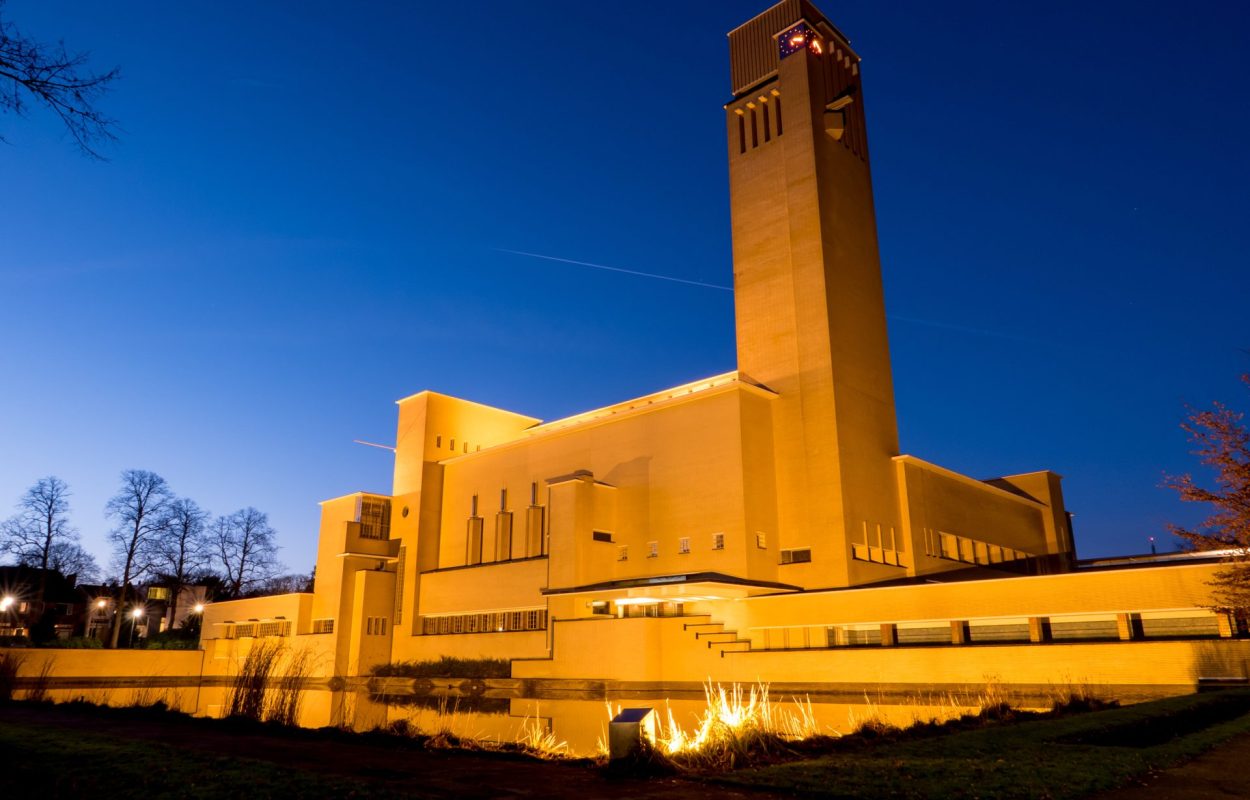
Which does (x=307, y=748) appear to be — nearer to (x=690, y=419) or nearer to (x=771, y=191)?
(x=690, y=419)

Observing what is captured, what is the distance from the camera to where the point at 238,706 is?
51.9ft

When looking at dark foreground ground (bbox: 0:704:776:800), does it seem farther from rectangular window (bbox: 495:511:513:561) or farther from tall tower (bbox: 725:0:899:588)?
rectangular window (bbox: 495:511:513:561)

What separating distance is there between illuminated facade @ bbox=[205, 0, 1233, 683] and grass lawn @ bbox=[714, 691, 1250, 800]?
15.0 m

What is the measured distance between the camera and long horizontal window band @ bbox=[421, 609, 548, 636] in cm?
4081

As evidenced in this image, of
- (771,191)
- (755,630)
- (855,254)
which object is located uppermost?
(771,191)

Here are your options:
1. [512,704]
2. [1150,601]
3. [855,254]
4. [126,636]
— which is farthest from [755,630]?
[126,636]

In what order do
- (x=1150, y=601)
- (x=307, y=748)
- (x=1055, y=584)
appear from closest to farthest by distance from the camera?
(x=307, y=748), (x=1150, y=601), (x=1055, y=584)

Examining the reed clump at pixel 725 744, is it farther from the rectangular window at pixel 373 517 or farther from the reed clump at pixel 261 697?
the rectangular window at pixel 373 517

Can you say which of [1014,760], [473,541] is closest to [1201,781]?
[1014,760]

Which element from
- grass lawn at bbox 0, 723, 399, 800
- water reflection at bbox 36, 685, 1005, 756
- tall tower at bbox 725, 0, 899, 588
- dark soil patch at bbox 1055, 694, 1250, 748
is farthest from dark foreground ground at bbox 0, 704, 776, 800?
tall tower at bbox 725, 0, 899, 588

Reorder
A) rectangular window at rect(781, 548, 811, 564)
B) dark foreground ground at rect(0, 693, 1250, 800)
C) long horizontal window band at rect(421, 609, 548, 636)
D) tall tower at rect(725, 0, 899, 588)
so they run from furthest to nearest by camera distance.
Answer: long horizontal window band at rect(421, 609, 548, 636) → tall tower at rect(725, 0, 899, 588) → rectangular window at rect(781, 548, 811, 564) → dark foreground ground at rect(0, 693, 1250, 800)

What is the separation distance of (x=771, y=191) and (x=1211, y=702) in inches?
1285

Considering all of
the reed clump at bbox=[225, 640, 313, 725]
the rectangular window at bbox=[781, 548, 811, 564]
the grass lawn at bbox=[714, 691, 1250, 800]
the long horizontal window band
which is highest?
the rectangular window at bbox=[781, 548, 811, 564]

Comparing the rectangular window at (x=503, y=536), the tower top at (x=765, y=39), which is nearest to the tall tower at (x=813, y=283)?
the tower top at (x=765, y=39)
